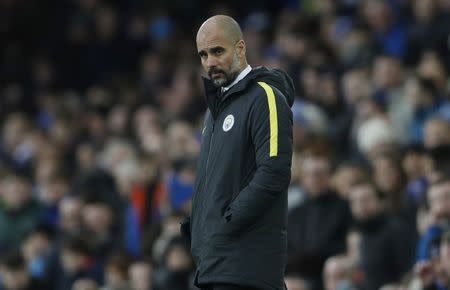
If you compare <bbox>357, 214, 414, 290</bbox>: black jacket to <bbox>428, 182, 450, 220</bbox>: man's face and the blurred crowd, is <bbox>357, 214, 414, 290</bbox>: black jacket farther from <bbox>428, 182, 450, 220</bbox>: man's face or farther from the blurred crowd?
<bbox>428, 182, 450, 220</bbox>: man's face

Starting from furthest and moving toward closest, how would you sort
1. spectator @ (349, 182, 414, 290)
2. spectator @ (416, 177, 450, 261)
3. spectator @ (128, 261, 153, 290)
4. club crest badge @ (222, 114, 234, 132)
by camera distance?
spectator @ (128, 261, 153, 290)
spectator @ (349, 182, 414, 290)
spectator @ (416, 177, 450, 261)
club crest badge @ (222, 114, 234, 132)

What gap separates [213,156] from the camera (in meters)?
5.04

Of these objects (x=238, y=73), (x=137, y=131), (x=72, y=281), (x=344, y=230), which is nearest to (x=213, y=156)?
(x=238, y=73)

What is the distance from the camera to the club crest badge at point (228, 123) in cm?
500

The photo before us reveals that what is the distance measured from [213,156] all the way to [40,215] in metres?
7.72

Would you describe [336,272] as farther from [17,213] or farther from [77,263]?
[17,213]

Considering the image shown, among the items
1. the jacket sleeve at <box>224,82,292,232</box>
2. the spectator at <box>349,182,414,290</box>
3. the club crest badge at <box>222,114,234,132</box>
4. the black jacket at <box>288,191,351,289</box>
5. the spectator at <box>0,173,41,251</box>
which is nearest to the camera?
the jacket sleeve at <box>224,82,292,232</box>

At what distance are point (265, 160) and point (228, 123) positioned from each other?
0.27 m

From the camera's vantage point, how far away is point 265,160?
4.86m

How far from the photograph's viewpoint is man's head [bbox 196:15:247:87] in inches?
197

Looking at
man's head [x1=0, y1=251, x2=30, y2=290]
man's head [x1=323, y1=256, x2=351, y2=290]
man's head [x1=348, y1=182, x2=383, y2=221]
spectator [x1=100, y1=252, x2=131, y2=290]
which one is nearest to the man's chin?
man's head [x1=323, y1=256, x2=351, y2=290]

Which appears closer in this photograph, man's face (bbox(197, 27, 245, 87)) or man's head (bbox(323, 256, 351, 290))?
man's face (bbox(197, 27, 245, 87))

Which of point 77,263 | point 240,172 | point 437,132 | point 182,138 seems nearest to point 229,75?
point 240,172

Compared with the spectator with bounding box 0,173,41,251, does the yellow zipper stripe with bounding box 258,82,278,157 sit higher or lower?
higher
